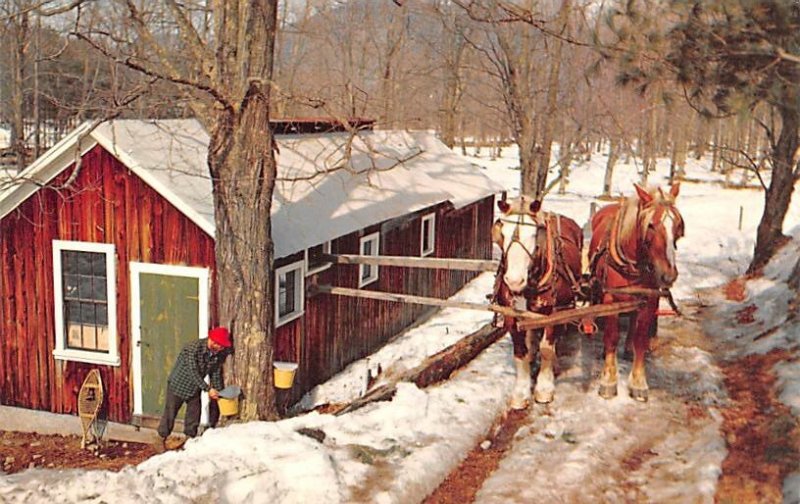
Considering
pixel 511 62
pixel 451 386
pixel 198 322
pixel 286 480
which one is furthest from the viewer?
pixel 511 62

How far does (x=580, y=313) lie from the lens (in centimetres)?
855

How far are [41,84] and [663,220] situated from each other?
41528 millimetres

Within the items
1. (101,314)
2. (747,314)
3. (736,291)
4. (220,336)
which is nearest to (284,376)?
(220,336)

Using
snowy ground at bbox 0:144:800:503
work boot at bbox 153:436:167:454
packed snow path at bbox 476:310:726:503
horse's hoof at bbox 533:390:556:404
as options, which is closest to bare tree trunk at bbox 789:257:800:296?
snowy ground at bbox 0:144:800:503

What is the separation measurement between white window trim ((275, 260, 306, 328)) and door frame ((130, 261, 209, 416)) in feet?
3.39

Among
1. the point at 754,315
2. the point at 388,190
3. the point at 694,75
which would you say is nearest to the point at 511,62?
the point at 388,190

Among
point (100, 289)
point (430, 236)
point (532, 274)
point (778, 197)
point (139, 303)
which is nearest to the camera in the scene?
point (532, 274)

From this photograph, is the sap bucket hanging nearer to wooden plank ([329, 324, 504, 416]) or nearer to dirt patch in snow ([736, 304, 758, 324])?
wooden plank ([329, 324, 504, 416])

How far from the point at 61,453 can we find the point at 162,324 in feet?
7.88

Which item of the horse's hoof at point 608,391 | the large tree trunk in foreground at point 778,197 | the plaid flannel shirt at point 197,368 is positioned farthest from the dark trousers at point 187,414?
the large tree trunk in foreground at point 778,197

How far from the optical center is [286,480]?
20.8 feet

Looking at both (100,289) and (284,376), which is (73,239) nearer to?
(100,289)

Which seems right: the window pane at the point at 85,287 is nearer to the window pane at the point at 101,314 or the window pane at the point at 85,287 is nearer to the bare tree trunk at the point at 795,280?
the window pane at the point at 101,314

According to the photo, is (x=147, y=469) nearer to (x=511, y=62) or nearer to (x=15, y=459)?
(x=15, y=459)
